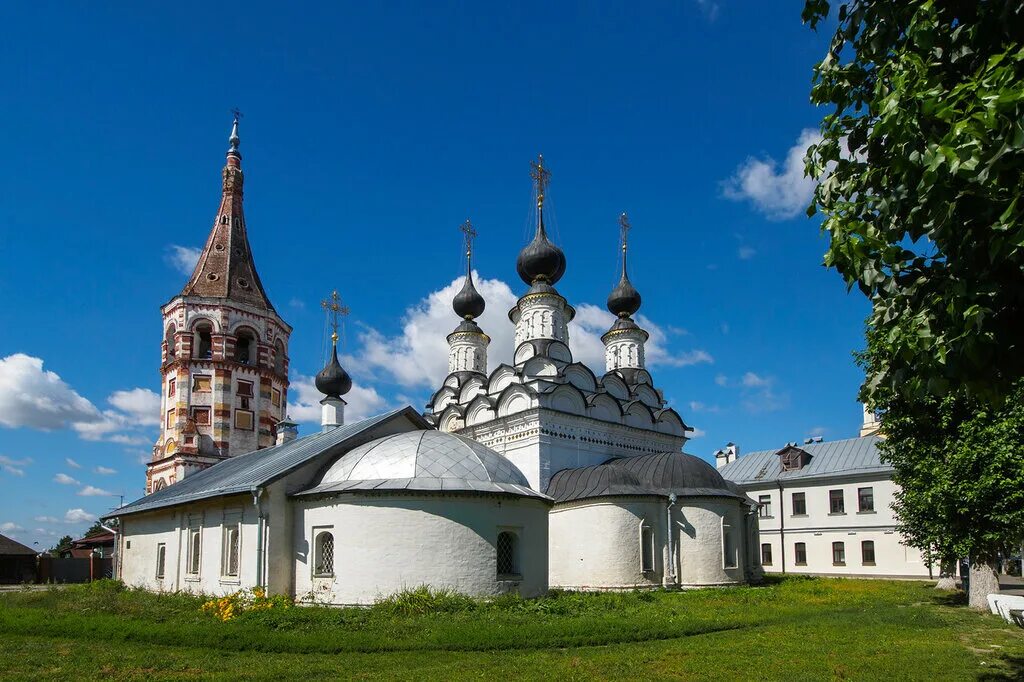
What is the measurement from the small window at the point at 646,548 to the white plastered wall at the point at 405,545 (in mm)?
6540

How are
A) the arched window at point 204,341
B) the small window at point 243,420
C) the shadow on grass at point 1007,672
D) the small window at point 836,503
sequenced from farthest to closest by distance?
1. the arched window at point 204,341
2. the small window at point 243,420
3. the small window at point 836,503
4. the shadow on grass at point 1007,672

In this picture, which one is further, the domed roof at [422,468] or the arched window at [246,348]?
the arched window at [246,348]

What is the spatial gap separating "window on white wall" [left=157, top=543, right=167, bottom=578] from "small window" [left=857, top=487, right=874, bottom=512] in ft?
83.1

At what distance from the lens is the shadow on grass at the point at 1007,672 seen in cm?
865

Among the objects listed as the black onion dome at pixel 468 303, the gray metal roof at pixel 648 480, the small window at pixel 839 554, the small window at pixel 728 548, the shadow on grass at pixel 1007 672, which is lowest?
the small window at pixel 839 554

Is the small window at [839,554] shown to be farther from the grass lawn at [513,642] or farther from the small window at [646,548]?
the grass lawn at [513,642]

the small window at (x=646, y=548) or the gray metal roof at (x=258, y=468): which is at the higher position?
the gray metal roof at (x=258, y=468)

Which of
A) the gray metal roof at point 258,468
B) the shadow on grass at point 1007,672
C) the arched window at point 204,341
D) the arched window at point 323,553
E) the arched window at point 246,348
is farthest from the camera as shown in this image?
the arched window at point 246,348

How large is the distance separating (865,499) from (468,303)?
1814 cm

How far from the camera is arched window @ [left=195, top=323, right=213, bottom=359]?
108 feet

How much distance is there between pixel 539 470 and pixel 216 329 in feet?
55.8

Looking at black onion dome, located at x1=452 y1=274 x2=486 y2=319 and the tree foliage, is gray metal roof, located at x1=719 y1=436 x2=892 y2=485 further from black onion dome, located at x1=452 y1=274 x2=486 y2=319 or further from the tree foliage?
the tree foliage

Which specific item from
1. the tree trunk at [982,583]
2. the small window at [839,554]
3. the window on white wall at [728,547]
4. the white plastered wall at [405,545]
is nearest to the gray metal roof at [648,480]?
the window on white wall at [728,547]

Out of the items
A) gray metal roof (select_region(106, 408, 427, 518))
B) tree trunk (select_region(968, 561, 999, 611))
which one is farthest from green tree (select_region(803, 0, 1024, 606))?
gray metal roof (select_region(106, 408, 427, 518))
